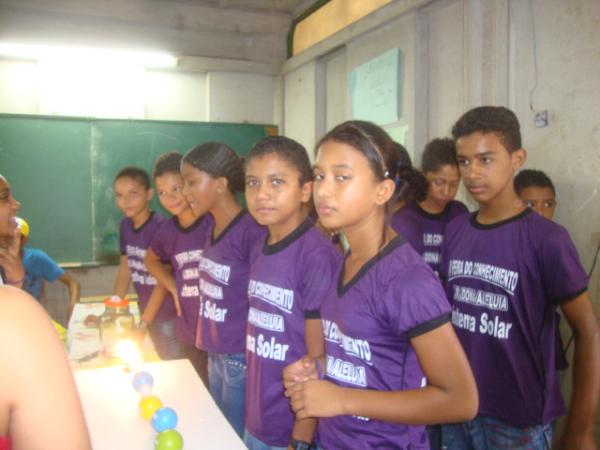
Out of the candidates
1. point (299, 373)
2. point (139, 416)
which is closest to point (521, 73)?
point (299, 373)

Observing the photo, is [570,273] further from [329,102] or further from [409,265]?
[329,102]

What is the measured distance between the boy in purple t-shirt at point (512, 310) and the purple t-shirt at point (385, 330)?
0.40m

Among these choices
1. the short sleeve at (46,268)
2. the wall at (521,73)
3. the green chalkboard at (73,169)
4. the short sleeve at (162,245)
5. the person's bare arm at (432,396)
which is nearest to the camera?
the person's bare arm at (432,396)

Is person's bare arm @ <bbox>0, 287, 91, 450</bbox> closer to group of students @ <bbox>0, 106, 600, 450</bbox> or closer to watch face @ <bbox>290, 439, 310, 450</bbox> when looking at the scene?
group of students @ <bbox>0, 106, 600, 450</bbox>

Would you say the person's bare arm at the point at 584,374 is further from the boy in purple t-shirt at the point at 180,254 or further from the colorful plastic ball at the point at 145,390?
the boy in purple t-shirt at the point at 180,254

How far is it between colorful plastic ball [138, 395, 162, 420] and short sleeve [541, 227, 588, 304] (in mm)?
1149

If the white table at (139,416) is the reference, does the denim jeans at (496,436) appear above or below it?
below

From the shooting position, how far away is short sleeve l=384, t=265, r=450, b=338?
1048mm

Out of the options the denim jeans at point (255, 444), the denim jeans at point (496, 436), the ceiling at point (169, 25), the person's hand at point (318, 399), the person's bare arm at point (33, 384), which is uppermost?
the ceiling at point (169, 25)

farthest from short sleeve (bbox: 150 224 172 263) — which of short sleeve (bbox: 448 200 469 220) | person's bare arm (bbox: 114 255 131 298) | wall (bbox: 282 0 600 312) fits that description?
wall (bbox: 282 0 600 312)

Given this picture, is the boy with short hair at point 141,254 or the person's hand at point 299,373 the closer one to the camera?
the person's hand at point 299,373

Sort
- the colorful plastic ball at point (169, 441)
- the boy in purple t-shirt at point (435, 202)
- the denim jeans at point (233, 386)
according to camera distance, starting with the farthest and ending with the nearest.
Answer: the boy in purple t-shirt at point (435, 202) < the denim jeans at point (233, 386) < the colorful plastic ball at point (169, 441)

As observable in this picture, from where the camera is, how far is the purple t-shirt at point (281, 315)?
1.51 meters

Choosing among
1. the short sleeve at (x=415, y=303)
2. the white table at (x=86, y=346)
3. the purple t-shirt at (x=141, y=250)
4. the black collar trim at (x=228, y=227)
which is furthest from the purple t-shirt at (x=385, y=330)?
the purple t-shirt at (x=141, y=250)
